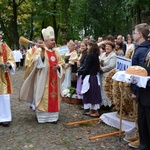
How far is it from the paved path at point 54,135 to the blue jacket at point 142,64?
125cm

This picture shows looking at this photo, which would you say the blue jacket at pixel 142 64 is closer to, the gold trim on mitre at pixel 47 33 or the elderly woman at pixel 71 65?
the gold trim on mitre at pixel 47 33

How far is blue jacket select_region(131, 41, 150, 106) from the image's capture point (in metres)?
4.06

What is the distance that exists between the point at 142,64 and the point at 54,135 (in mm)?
2432

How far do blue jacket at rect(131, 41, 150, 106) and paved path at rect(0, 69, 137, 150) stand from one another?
125 centimetres

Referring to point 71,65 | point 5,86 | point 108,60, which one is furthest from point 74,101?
point 5,86

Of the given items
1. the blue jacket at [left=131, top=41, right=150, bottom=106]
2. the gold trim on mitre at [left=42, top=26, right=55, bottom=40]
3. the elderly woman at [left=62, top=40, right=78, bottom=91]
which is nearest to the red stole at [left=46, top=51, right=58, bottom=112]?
the gold trim on mitre at [left=42, top=26, right=55, bottom=40]

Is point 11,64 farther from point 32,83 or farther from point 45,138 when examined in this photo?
point 45,138

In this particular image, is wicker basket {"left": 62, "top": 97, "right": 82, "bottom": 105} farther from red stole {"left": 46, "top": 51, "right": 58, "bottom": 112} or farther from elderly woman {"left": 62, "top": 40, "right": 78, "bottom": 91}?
red stole {"left": 46, "top": 51, "right": 58, "bottom": 112}

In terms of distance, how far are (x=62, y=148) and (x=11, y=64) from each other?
7.79 ft

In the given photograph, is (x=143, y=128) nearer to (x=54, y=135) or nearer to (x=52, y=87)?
(x=54, y=135)

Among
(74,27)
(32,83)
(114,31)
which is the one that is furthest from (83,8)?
(32,83)

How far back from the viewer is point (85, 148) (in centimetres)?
500

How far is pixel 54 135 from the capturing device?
5691 millimetres

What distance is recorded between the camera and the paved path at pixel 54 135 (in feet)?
16.7
